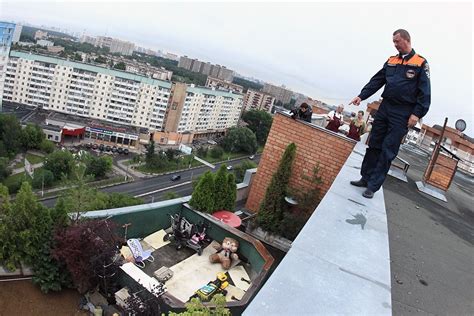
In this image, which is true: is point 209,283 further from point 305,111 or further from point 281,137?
point 305,111

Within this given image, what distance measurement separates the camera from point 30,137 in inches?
1419

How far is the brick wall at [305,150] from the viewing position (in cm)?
695

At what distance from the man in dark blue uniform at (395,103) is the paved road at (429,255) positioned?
0.51m

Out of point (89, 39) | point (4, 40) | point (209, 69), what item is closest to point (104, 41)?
point (89, 39)

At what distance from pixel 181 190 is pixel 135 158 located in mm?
9650

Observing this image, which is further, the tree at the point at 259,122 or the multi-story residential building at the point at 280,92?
the multi-story residential building at the point at 280,92

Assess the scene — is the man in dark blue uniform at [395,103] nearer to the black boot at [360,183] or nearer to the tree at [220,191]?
the black boot at [360,183]

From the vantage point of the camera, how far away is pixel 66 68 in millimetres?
50562

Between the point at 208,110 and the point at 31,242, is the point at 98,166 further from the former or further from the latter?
the point at 208,110

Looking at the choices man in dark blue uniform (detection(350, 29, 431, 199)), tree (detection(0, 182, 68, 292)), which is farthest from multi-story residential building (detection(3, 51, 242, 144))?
man in dark blue uniform (detection(350, 29, 431, 199))

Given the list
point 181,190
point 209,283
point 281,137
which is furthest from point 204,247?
point 181,190

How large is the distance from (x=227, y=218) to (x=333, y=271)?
19.1 feet

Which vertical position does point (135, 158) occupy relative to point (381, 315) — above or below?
below

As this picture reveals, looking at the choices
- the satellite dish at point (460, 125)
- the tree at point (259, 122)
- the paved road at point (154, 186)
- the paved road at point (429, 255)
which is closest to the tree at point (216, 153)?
the paved road at point (154, 186)
